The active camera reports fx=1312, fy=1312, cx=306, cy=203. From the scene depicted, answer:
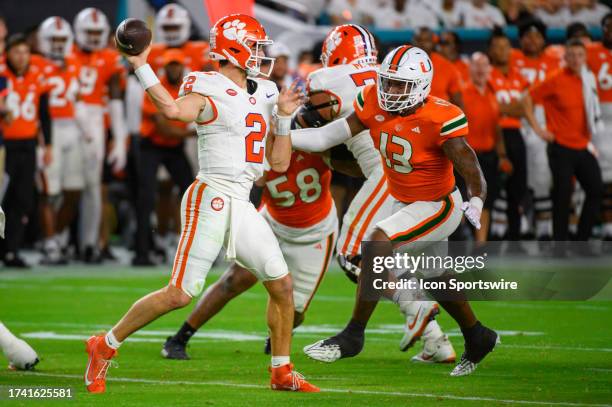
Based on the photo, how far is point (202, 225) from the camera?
649 centimetres

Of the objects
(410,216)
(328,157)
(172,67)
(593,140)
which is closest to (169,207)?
(172,67)

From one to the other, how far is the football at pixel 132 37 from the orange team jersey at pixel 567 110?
7.94 metres

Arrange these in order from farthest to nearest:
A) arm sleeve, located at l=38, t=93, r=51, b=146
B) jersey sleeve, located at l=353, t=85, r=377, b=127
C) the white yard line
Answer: arm sleeve, located at l=38, t=93, r=51, b=146 < jersey sleeve, located at l=353, t=85, r=377, b=127 < the white yard line

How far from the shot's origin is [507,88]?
559 inches

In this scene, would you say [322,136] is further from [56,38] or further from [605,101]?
[56,38]

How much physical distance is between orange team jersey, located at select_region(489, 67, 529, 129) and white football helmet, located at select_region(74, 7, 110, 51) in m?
4.32

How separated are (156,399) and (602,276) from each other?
21.6 ft

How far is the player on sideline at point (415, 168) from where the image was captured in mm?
6988

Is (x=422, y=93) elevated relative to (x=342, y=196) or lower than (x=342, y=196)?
elevated

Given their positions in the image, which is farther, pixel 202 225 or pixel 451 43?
pixel 451 43

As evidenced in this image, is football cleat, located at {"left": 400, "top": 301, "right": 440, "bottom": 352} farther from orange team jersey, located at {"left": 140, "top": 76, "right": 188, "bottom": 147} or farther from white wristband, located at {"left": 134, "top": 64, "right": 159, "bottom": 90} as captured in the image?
orange team jersey, located at {"left": 140, "top": 76, "right": 188, "bottom": 147}

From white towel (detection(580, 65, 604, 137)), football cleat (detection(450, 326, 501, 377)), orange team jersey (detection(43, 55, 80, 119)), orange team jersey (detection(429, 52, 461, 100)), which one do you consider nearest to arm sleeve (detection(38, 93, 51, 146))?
orange team jersey (detection(43, 55, 80, 119))

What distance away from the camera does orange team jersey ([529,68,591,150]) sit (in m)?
13.3

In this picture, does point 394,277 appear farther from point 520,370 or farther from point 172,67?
point 172,67
